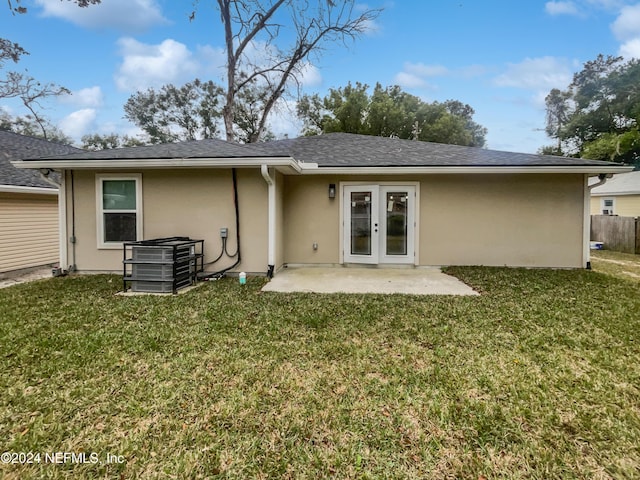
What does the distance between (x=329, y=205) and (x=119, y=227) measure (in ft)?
14.6

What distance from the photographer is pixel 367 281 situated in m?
6.36

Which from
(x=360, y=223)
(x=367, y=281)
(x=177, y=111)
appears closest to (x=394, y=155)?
(x=360, y=223)

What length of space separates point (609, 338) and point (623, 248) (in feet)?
34.1

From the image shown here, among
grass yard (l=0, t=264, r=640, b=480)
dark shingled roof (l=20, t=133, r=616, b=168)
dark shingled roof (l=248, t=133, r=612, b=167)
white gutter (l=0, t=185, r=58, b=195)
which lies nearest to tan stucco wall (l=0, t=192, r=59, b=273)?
white gutter (l=0, t=185, r=58, b=195)

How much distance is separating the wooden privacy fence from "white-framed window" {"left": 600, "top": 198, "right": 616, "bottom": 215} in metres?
4.20

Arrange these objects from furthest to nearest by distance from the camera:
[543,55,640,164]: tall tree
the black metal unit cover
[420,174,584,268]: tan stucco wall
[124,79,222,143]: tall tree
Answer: [124,79,222,143]: tall tree < [543,55,640,164]: tall tree < [420,174,584,268]: tan stucco wall < the black metal unit cover

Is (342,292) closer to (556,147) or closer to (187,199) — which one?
(187,199)

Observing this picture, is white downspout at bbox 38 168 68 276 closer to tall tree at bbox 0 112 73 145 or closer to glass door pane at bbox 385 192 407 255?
glass door pane at bbox 385 192 407 255

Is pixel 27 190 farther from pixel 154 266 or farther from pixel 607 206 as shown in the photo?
pixel 607 206

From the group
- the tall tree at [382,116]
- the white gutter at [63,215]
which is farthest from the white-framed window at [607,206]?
the white gutter at [63,215]

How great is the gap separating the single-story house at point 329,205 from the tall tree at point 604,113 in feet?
74.5

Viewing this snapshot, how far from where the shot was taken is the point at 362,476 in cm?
177

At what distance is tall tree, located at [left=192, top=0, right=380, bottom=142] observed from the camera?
14070 mm

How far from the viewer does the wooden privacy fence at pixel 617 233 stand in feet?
35.3
